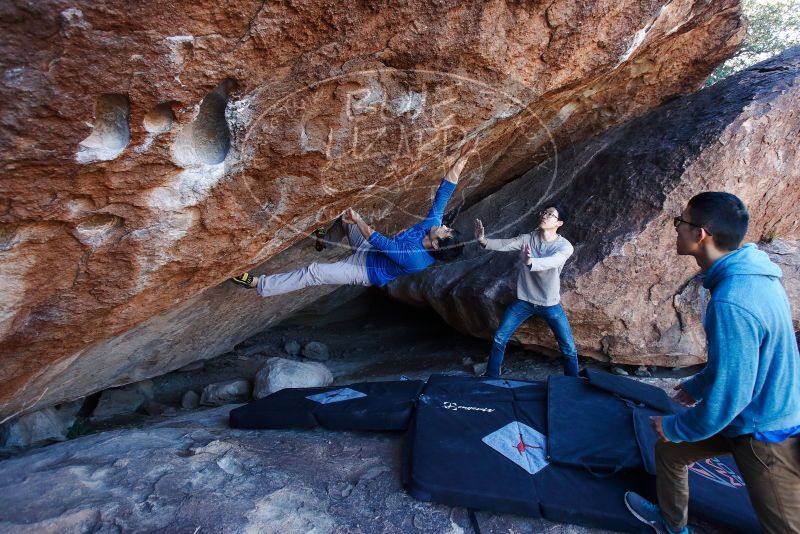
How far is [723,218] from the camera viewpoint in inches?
73.4

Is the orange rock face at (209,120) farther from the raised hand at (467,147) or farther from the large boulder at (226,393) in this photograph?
the large boulder at (226,393)

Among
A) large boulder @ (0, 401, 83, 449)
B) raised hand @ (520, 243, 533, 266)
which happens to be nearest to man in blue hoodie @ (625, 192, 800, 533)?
raised hand @ (520, 243, 533, 266)

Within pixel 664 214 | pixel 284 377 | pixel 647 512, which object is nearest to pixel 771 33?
pixel 664 214

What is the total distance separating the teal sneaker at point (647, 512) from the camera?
2387 mm

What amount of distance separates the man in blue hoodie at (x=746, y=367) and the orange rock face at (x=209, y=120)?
1547 millimetres

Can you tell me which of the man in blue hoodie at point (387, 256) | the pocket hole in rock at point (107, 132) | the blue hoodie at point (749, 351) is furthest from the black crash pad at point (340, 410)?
the pocket hole in rock at point (107, 132)

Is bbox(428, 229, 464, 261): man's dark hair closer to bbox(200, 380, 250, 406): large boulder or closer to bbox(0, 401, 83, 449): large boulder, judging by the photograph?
bbox(200, 380, 250, 406): large boulder

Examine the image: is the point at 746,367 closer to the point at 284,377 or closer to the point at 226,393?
the point at 284,377

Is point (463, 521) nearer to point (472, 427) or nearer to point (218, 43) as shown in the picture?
point (472, 427)

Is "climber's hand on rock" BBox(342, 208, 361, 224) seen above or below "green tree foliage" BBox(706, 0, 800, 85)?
below

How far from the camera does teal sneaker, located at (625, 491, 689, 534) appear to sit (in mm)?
2387

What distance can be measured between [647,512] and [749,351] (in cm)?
119

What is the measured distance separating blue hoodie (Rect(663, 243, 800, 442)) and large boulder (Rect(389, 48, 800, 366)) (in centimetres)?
258

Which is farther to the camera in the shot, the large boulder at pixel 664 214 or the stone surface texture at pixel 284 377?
the stone surface texture at pixel 284 377
